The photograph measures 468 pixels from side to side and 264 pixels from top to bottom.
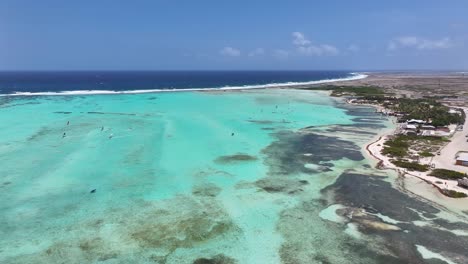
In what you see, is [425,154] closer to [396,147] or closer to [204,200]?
[396,147]

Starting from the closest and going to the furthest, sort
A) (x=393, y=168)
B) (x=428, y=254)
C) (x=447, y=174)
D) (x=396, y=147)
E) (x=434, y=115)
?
1. (x=428, y=254)
2. (x=447, y=174)
3. (x=393, y=168)
4. (x=396, y=147)
5. (x=434, y=115)

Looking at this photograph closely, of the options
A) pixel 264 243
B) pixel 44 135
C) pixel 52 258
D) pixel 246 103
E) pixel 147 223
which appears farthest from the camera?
pixel 246 103

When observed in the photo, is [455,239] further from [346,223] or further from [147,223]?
[147,223]

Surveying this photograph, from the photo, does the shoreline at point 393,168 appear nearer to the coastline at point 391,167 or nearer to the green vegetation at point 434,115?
the coastline at point 391,167

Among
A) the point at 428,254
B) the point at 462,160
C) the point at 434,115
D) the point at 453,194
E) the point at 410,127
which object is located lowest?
the point at 428,254

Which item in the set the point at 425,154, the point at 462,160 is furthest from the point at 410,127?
the point at 462,160

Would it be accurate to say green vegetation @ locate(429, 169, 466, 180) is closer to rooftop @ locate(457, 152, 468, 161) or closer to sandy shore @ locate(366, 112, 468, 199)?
sandy shore @ locate(366, 112, 468, 199)

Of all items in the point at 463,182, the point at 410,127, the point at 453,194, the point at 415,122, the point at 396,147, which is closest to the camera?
the point at 453,194

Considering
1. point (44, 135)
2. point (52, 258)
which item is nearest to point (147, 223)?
point (52, 258)

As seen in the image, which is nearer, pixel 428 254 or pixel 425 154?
pixel 428 254
